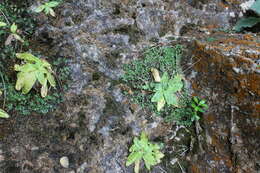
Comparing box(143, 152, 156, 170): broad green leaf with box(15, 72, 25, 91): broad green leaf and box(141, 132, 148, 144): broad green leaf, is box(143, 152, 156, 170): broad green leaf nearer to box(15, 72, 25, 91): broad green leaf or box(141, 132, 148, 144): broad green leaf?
box(141, 132, 148, 144): broad green leaf

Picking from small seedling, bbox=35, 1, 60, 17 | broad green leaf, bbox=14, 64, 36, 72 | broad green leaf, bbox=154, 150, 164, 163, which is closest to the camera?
broad green leaf, bbox=14, 64, 36, 72

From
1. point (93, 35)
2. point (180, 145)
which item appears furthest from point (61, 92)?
point (180, 145)

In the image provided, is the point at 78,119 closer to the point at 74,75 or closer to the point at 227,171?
the point at 74,75

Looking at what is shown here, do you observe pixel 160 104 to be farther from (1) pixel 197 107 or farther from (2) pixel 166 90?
(1) pixel 197 107

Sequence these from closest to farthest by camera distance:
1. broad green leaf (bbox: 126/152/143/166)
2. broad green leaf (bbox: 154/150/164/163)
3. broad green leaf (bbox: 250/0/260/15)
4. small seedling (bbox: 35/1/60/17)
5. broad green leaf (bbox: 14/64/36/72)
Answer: broad green leaf (bbox: 14/64/36/72)
broad green leaf (bbox: 126/152/143/166)
broad green leaf (bbox: 154/150/164/163)
small seedling (bbox: 35/1/60/17)
broad green leaf (bbox: 250/0/260/15)

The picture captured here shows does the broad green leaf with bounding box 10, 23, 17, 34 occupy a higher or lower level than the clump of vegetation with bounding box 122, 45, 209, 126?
higher

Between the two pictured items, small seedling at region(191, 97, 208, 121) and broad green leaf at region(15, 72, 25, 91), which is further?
small seedling at region(191, 97, 208, 121)

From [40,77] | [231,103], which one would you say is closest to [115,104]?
[40,77]

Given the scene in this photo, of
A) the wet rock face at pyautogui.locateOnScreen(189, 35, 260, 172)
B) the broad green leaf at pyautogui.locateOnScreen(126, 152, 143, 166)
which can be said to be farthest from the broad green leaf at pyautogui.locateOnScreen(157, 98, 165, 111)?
the broad green leaf at pyautogui.locateOnScreen(126, 152, 143, 166)
